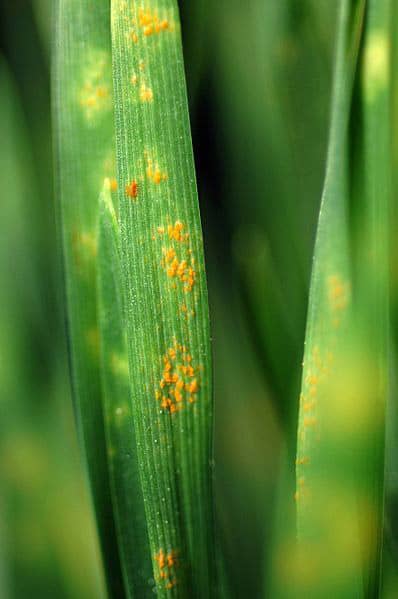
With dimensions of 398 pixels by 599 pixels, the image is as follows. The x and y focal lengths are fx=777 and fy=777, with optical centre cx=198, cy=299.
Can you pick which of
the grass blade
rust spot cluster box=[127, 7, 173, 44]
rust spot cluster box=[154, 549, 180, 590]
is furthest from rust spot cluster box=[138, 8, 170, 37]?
rust spot cluster box=[154, 549, 180, 590]

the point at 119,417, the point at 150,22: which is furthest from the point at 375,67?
the point at 119,417

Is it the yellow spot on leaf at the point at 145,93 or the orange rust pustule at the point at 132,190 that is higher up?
the yellow spot on leaf at the point at 145,93

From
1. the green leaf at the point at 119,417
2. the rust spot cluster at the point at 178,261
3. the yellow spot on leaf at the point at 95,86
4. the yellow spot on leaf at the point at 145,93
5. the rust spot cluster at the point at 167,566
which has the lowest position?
the rust spot cluster at the point at 167,566

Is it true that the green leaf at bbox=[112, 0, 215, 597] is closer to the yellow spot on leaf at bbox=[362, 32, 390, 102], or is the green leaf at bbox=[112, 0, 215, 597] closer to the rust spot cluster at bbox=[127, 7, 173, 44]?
the rust spot cluster at bbox=[127, 7, 173, 44]

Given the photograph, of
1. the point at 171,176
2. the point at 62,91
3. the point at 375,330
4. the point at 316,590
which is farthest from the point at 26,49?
the point at 316,590

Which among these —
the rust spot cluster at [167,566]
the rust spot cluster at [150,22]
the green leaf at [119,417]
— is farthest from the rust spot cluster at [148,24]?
the rust spot cluster at [167,566]

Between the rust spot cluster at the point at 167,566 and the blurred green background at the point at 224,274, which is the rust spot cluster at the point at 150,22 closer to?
the blurred green background at the point at 224,274
